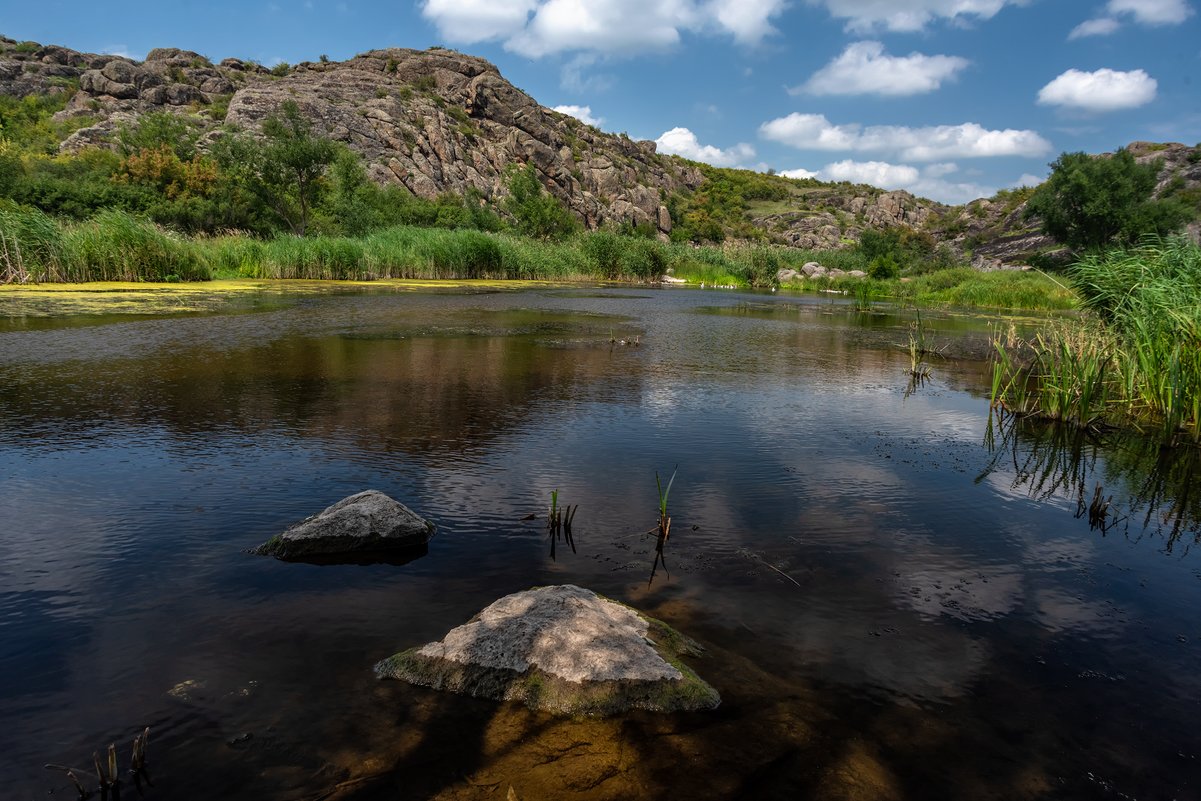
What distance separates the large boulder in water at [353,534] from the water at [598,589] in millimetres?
244

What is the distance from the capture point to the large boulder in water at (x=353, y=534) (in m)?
4.59

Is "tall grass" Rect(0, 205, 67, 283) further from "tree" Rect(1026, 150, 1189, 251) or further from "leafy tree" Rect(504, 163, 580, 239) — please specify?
"tree" Rect(1026, 150, 1189, 251)

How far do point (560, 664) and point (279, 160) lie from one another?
180ft

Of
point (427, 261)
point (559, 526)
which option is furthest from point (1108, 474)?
point (427, 261)

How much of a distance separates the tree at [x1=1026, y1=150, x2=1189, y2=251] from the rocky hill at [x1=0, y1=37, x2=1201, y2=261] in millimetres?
13396

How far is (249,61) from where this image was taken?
121562 millimetres

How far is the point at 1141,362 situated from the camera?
886cm

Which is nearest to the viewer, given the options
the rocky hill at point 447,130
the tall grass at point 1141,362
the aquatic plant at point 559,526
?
the aquatic plant at point 559,526

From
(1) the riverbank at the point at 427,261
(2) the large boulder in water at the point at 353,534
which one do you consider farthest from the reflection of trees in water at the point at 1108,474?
(1) the riverbank at the point at 427,261

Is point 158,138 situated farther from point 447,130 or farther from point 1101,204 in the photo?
point 1101,204

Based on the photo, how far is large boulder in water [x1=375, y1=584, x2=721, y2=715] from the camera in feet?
10.4

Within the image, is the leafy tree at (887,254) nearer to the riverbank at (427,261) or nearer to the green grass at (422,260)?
the riverbank at (427,261)

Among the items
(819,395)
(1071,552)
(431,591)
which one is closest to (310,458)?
(431,591)

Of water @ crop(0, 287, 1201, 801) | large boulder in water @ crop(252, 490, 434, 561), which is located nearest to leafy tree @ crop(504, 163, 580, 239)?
water @ crop(0, 287, 1201, 801)
